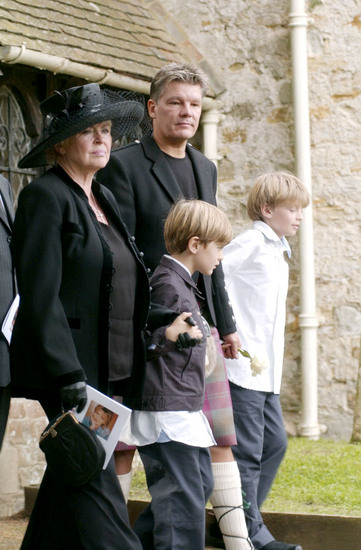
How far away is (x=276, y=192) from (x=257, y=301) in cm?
53

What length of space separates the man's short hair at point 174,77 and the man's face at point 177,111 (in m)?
0.02

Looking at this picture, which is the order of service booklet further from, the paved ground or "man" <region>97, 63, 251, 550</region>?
the paved ground

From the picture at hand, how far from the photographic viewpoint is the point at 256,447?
→ 485 centimetres

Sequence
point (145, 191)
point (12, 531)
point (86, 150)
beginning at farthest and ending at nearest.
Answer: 1. point (12, 531)
2. point (145, 191)
3. point (86, 150)

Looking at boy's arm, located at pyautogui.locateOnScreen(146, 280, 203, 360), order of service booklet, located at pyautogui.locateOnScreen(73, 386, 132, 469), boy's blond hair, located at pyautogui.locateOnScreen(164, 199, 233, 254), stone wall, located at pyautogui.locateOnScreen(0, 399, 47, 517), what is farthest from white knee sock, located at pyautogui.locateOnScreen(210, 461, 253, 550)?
stone wall, located at pyautogui.locateOnScreen(0, 399, 47, 517)

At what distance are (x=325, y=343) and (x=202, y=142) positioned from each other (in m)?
1.85

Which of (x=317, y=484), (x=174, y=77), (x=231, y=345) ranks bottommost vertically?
(x=317, y=484)

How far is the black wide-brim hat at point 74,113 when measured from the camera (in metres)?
3.70

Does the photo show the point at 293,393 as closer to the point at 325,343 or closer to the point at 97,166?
the point at 325,343

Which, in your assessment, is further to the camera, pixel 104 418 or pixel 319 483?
pixel 319 483

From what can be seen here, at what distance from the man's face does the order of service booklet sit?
1449mm

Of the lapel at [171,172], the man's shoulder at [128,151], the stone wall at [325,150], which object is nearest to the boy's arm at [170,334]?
the lapel at [171,172]

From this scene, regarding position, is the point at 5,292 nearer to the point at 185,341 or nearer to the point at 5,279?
the point at 5,279

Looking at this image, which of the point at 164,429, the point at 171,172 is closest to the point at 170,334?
the point at 164,429
